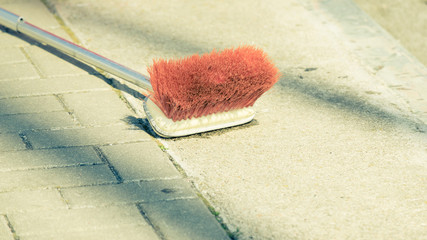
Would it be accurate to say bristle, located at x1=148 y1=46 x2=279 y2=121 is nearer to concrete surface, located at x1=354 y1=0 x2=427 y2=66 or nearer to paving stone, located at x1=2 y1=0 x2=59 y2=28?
paving stone, located at x1=2 y1=0 x2=59 y2=28

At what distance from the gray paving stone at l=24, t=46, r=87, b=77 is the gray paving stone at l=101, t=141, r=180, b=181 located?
2.41 feet

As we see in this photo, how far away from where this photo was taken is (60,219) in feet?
6.14

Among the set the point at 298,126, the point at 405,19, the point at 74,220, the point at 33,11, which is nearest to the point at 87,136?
the point at 74,220

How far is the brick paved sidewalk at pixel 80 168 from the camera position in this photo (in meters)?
→ 1.86

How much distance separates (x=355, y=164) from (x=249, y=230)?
2.03 feet

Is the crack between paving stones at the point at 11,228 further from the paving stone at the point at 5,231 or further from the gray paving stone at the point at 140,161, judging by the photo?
the gray paving stone at the point at 140,161

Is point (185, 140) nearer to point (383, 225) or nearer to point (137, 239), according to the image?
point (137, 239)

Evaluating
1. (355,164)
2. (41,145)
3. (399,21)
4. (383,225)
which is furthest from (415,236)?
(399,21)

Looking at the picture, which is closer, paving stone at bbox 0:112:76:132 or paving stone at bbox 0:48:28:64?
paving stone at bbox 0:112:76:132

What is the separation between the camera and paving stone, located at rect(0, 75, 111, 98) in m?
2.67

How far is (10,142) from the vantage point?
2277mm

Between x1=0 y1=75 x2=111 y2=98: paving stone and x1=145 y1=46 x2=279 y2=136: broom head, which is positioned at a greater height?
x1=145 y1=46 x2=279 y2=136: broom head

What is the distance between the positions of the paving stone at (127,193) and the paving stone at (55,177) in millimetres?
43

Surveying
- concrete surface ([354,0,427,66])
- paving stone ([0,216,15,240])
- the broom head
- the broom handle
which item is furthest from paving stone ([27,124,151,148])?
concrete surface ([354,0,427,66])
